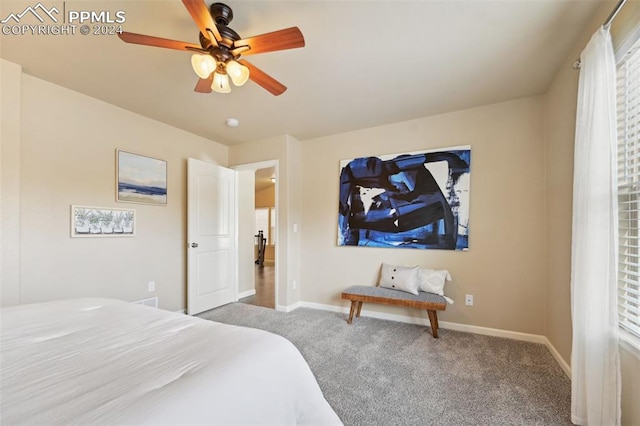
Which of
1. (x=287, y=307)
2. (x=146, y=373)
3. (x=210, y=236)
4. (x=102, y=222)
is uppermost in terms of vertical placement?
(x=102, y=222)

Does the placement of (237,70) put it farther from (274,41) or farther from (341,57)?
(341,57)

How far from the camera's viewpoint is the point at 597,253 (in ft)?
4.73

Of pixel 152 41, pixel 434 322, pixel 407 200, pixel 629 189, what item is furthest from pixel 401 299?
pixel 152 41

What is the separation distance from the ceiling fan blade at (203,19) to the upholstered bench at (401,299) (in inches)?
106

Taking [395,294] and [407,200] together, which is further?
[407,200]

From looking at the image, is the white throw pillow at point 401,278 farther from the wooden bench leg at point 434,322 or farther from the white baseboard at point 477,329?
the white baseboard at point 477,329

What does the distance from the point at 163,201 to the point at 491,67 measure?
12.3ft

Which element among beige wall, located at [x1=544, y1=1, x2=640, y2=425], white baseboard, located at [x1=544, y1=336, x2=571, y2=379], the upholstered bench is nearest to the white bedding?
the upholstered bench

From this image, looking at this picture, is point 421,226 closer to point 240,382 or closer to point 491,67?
point 491,67

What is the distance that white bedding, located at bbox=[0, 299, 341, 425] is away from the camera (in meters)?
0.70

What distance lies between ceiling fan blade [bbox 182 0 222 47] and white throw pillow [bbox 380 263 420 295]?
8.96ft

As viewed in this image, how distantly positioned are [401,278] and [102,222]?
328cm

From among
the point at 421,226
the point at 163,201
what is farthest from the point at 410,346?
the point at 163,201

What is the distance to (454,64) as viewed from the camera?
2.16 metres
